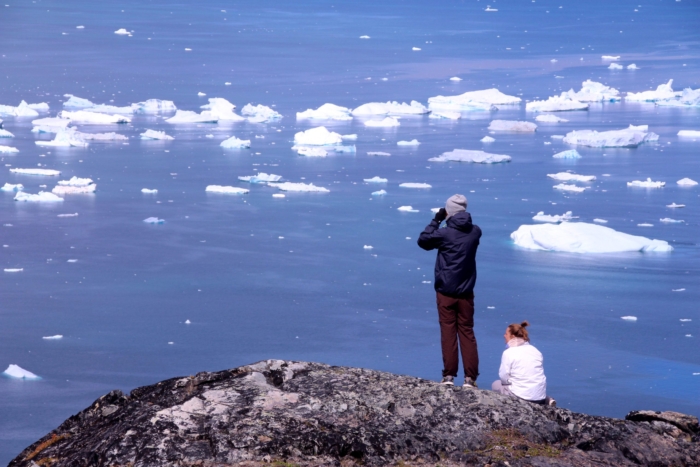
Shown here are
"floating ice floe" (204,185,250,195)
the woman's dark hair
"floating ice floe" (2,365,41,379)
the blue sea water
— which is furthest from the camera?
"floating ice floe" (204,185,250,195)

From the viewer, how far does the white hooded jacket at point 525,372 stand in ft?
15.2

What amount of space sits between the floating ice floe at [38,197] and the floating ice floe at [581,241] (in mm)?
7665

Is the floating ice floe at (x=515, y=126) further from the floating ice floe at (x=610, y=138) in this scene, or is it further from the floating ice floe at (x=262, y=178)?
the floating ice floe at (x=262, y=178)

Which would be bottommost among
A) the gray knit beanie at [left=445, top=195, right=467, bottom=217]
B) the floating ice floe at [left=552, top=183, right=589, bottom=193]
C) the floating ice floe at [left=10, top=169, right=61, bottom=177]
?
the gray knit beanie at [left=445, top=195, right=467, bottom=217]

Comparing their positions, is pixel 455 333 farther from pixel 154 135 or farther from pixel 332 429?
pixel 154 135

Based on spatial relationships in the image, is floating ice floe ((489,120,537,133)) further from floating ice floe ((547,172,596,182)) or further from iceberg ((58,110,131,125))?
iceberg ((58,110,131,125))

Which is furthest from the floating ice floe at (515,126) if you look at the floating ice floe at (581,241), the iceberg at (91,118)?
the floating ice floe at (581,241)

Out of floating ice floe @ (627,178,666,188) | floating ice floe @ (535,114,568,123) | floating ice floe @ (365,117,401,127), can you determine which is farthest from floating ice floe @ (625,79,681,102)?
floating ice floe @ (627,178,666,188)

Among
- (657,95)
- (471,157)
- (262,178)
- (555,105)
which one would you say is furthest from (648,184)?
(657,95)

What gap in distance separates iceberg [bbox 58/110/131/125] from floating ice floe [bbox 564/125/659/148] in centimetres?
1084

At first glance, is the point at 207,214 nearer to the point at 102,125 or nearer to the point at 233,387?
the point at 102,125

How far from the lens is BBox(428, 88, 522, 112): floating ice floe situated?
2817 cm

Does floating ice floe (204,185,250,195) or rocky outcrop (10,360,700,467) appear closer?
rocky outcrop (10,360,700,467)

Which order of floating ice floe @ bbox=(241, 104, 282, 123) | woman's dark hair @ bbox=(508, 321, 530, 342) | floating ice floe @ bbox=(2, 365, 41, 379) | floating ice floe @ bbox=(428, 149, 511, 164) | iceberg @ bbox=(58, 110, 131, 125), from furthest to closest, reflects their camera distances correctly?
floating ice floe @ bbox=(241, 104, 282, 123)
iceberg @ bbox=(58, 110, 131, 125)
floating ice floe @ bbox=(428, 149, 511, 164)
floating ice floe @ bbox=(2, 365, 41, 379)
woman's dark hair @ bbox=(508, 321, 530, 342)
